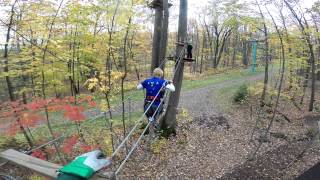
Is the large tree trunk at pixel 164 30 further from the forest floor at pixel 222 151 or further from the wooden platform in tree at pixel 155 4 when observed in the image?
the forest floor at pixel 222 151

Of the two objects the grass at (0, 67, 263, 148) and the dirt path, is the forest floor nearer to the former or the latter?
the dirt path

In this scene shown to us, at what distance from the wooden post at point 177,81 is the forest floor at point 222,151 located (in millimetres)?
403

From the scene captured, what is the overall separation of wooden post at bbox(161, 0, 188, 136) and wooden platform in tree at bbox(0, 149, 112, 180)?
6897 mm

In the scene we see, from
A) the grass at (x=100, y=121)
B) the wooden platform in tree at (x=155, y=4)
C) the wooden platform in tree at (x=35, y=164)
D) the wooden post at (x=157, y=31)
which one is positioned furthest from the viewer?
the grass at (x=100, y=121)

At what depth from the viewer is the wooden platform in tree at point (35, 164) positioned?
271cm

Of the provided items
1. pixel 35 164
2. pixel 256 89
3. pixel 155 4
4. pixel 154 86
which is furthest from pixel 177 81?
pixel 256 89

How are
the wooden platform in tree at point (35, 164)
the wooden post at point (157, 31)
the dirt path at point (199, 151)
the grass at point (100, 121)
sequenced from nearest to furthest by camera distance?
1. the wooden platform in tree at point (35, 164)
2. the dirt path at point (199, 151)
3. the wooden post at point (157, 31)
4. the grass at point (100, 121)

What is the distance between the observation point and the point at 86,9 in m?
8.52

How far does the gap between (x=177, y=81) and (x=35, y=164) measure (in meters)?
7.69

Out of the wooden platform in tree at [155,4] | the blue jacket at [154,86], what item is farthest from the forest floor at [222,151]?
the wooden platform in tree at [155,4]

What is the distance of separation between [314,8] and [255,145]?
897 cm

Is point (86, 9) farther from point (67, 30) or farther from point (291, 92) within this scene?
point (291, 92)

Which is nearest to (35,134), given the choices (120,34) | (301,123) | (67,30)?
(67,30)

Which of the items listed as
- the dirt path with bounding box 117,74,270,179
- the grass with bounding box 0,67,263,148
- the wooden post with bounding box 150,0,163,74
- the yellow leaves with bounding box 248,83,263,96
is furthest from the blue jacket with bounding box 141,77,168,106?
the yellow leaves with bounding box 248,83,263,96
